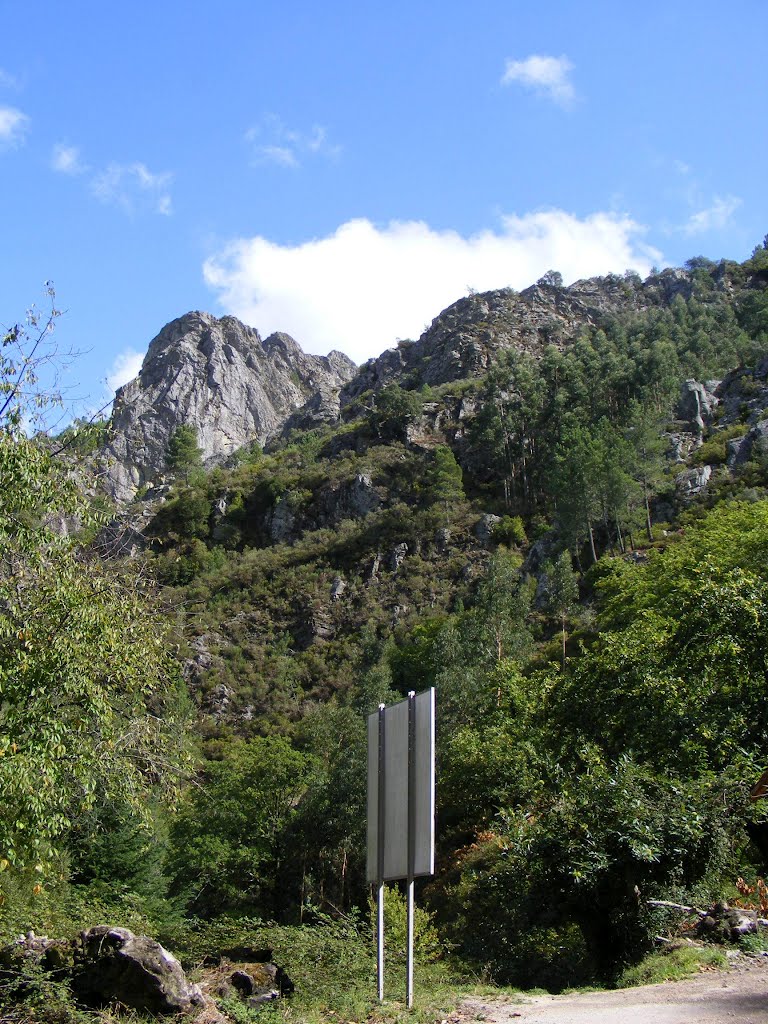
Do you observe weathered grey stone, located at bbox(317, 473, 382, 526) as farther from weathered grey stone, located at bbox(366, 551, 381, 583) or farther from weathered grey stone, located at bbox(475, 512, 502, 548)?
weathered grey stone, located at bbox(475, 512, 502, 548)

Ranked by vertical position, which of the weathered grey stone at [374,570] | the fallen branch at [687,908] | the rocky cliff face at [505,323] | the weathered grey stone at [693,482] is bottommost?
the fallen branch at [687,908]

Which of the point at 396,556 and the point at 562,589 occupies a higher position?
the point at 396,556

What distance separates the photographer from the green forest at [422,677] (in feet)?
30.7

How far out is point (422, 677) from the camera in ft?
164

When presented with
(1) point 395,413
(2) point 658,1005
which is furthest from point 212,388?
(2) point 658,1005

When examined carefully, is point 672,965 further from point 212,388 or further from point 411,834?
point 212,388

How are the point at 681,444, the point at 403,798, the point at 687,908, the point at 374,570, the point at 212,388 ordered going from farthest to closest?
the point at 212,388 < the point at 681,444 < the point at 374,570 < the point at 687,908 < the point at 403,798

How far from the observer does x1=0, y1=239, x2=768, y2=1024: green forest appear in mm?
9359

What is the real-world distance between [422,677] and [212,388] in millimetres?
128595

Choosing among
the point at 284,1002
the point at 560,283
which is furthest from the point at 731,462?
the point at 560,283

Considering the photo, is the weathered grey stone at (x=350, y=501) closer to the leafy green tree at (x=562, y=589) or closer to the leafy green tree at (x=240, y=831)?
the leafy green tree at (x=562, y=589)

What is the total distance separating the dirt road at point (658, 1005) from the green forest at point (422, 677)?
1.47 meters

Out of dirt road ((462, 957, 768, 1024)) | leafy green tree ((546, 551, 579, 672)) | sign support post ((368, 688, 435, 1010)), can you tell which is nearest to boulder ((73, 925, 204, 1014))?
sign support post ((368, 688, 435, 1010))

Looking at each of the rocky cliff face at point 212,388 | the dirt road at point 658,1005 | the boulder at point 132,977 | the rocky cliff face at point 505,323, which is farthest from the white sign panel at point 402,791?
the rocky cliff face at point 212,388
